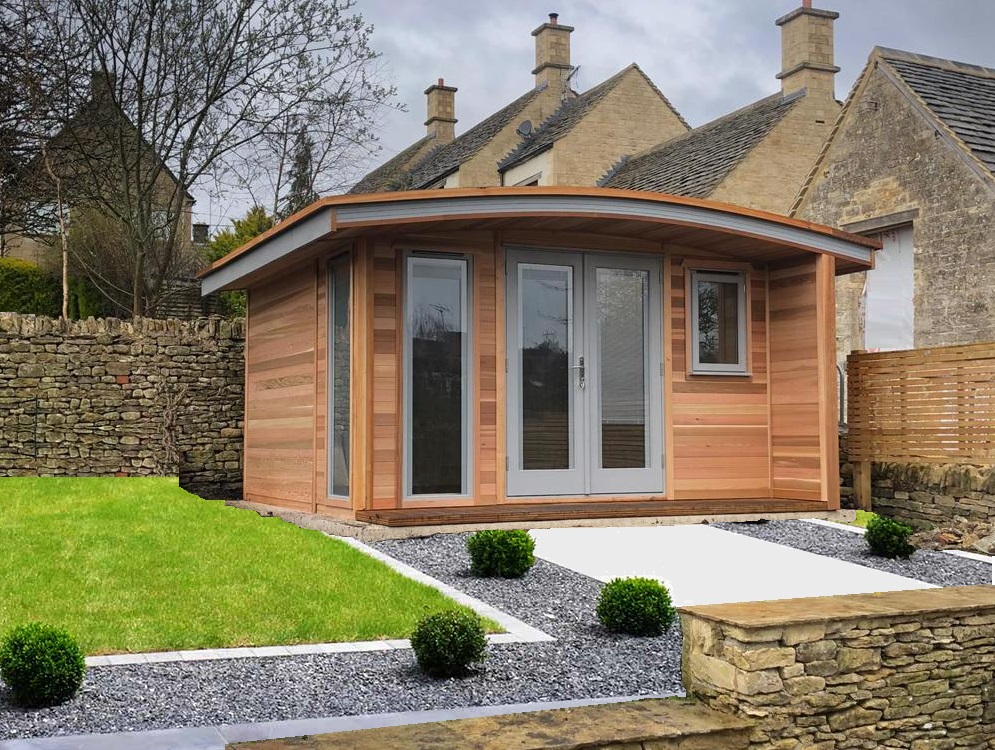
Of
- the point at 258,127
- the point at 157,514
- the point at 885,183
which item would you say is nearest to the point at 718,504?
the point at 157,514

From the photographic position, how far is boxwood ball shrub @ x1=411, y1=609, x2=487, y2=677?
5.57m

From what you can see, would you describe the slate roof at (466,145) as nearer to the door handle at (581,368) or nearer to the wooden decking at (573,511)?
the door handle at (581,368)

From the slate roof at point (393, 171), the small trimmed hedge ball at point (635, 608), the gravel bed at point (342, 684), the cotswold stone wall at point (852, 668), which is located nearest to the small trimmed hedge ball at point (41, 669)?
the gravel bed at point (342, 684)

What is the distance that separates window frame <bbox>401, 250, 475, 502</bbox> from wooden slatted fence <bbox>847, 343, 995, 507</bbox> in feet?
15.7

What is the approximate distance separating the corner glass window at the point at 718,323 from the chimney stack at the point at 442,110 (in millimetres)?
26247

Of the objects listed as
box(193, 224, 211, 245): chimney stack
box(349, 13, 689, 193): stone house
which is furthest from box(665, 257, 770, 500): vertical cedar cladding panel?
box(193, 224, 211, 245): chimney stack

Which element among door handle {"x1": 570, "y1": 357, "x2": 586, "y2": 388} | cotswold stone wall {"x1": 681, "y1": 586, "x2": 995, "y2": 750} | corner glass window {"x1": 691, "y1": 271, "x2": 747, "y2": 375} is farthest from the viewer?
corner glass window {"x1": 691, "y1": 271, "x2": 747, "y2": 375}

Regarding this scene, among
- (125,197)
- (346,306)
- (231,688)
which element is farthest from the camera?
(125,197)

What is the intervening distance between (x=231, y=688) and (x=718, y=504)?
21.0ft

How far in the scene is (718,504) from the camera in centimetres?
1073

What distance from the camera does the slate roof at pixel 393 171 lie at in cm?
3384

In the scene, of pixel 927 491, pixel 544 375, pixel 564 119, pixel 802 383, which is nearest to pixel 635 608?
pixel 544 375

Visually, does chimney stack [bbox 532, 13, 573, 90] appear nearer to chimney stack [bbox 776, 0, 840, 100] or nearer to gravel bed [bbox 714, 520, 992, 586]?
chimney stack [bbox 776, 0, 840, 100]

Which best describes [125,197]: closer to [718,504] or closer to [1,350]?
[1,350]
